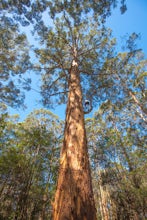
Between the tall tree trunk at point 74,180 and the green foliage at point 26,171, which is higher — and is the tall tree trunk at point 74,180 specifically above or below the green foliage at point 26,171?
below

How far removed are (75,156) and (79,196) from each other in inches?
18.3

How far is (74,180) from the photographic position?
151cm

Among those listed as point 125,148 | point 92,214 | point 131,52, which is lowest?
point 92,214

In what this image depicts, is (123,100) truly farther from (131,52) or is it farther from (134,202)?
(134,202)

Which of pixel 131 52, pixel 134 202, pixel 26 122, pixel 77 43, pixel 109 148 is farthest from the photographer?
pixel 26 122

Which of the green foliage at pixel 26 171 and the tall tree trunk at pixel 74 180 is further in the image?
the green foliage at pixel 26 171

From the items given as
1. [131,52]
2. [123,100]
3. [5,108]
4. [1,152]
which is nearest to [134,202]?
[123,100]

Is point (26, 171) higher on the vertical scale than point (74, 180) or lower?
higher

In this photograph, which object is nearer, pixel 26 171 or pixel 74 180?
pixel 74 180

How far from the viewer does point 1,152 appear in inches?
277

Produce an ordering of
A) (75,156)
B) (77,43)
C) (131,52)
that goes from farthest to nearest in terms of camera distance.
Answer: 1. (131,52)
2. (77,43)
3. (75,156)

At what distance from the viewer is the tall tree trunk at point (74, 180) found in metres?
1.26

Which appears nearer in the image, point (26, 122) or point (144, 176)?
point (144, 176)

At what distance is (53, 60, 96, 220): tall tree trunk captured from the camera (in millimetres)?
1263
